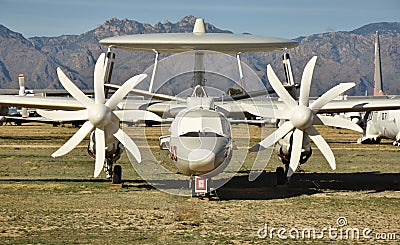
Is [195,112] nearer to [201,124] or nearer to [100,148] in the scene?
[201,124]

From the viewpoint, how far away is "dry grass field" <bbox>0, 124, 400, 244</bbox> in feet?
49.5

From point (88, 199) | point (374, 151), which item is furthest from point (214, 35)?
point (374, 151)

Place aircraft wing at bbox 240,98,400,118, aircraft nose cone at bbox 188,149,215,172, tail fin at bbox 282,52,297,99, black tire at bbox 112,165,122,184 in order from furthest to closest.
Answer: tail fin at bbox 282,52,297,99 → black tire at bbox 112,165,122,184 → aircraft wing at bbox 240,98,400,118 → aircraft nose cone at bbox 188,149,215,172

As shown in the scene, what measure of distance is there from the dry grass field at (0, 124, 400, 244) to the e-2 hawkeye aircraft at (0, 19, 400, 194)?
1237mm

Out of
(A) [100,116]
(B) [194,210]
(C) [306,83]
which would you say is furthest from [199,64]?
(B) [194,210]

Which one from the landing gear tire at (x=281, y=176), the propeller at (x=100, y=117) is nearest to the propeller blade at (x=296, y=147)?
the landing gear tire at (x=281, y=176)

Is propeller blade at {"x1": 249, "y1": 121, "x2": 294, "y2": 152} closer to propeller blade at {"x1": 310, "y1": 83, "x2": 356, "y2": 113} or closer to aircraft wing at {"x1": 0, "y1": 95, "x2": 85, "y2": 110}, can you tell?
propeller blade at {"x1": 310, "y1": 83, "x2": 356, "y2": 113}

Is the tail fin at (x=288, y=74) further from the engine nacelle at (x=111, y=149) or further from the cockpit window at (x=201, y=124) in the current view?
the engine nacelle at (x=111, y=149)

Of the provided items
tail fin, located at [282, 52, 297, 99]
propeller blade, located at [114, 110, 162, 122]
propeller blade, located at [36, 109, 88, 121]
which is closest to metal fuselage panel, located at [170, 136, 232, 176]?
propeller blade, located at [114, 110, 162, 122]

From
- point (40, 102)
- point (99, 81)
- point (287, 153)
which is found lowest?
point (287, 153)

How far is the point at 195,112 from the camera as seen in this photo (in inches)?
767

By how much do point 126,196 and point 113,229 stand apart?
17.2 ft

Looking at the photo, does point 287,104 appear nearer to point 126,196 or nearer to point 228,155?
point 228,155

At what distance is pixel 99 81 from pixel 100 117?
1.32 metres
